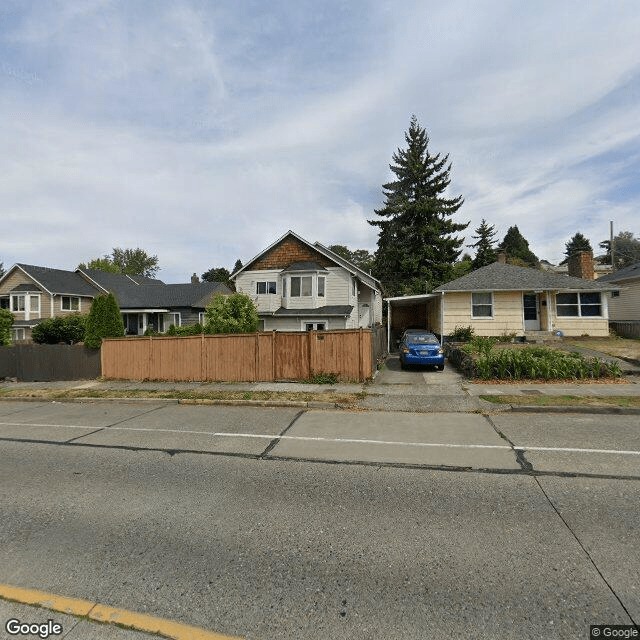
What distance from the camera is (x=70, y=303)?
35.4 m

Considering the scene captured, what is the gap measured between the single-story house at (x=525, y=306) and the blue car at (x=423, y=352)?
20.4ft

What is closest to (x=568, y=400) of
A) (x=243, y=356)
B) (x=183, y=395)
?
(x=243, y=356)

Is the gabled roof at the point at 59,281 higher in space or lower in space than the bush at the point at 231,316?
higher

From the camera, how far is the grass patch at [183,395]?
10883 millimetres

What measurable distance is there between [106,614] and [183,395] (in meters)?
9.73

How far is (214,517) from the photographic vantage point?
4203mm

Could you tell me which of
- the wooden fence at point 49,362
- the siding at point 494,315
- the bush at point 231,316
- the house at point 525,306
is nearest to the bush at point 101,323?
the wooden fence at point 49,362

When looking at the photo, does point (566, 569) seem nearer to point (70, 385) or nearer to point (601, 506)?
point (601, 506)

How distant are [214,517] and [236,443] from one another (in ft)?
9.31

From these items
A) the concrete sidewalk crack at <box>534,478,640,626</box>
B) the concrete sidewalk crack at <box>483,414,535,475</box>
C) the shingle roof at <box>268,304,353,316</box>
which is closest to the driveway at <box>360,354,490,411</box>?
the concrete sidewalk crack at <box>483,414,535,475</box>

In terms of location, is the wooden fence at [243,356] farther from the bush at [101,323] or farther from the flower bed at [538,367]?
the flower bed at [538,367]

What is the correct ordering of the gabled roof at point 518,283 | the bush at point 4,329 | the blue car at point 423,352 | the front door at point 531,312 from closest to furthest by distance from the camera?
the blue car at point 423,352
the bush at point 4,329
the gabled roof at point 518,283
the front door at point 531,312

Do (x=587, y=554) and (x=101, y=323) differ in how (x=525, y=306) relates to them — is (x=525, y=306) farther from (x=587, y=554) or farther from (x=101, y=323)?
Answer: (x=101, y=323)

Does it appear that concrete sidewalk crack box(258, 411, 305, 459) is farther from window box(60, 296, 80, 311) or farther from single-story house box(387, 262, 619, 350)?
window box(60, 296, 80, 311)
